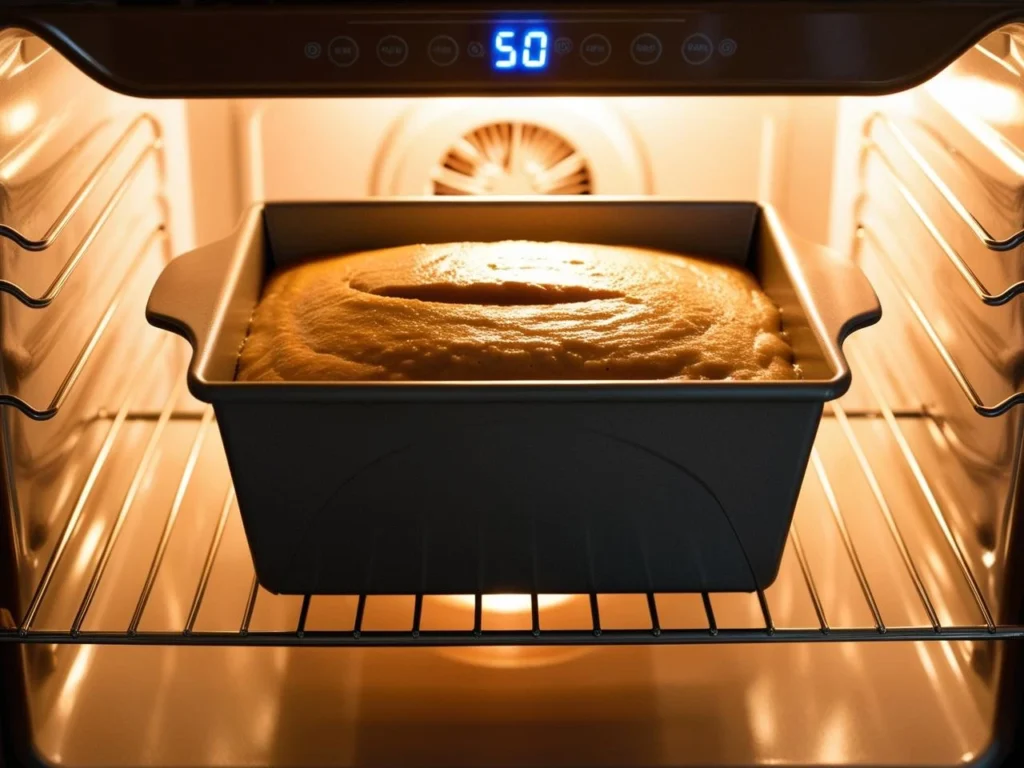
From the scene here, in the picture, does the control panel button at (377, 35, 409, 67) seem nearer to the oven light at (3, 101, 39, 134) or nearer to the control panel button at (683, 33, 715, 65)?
the control panel button at (683, 33, 715, 65)

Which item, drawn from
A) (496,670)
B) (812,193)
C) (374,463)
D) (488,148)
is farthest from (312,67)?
(812,193)

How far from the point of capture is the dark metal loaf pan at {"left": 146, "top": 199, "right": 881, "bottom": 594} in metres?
0.92

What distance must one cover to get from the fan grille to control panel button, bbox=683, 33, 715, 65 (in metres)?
0.50

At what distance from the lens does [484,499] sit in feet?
3.26

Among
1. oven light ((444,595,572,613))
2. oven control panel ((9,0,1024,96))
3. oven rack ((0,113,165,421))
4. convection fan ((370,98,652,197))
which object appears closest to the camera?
oven control panel ((9,0,1024,96))

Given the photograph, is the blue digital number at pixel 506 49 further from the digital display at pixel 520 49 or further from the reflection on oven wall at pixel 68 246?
the reflection on oven wall at pixel 68 246

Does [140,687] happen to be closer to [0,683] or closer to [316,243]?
[0,683]

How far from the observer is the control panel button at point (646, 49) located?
902 mm

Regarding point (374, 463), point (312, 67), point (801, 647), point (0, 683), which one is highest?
point (312, 67)

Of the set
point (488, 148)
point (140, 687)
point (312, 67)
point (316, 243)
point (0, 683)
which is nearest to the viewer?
point (312, 67)

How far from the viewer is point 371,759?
1109 mm

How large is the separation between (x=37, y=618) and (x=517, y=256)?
0.58 meters

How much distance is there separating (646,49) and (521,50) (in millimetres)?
94

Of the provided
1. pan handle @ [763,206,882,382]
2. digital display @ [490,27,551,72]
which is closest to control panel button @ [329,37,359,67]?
digital display @ [490,27,551,72]
